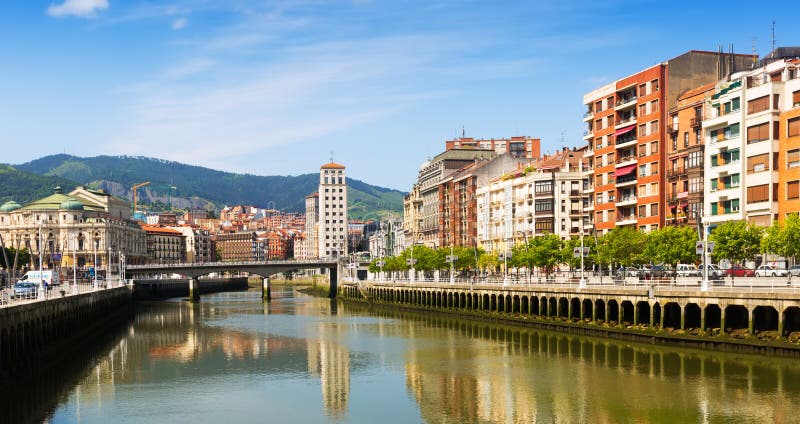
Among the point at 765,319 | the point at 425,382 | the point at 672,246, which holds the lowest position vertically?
the point at 425,382

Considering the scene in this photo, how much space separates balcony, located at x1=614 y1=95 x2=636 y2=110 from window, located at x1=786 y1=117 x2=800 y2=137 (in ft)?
116

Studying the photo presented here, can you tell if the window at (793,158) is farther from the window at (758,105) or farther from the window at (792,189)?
the window at (758,105)

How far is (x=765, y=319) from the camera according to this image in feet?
222

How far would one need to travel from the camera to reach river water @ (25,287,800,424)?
51.1 meters

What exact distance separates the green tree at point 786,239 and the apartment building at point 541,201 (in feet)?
209

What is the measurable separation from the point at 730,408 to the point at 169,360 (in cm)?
4632

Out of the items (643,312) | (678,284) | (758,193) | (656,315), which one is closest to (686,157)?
(758,193)

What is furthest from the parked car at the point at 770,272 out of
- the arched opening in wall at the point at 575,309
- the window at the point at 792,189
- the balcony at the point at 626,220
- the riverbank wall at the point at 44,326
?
the riverbank wall at the point at 44,326

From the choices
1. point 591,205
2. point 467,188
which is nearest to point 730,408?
A: point 591,205

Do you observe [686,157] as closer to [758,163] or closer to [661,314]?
[758,163]

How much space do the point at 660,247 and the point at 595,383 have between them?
123 ft

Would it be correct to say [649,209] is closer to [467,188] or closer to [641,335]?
[641,335]

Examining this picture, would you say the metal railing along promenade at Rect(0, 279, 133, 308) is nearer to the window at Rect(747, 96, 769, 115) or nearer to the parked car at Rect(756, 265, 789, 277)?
the parked car at Rect(756, 265, 789, 277)

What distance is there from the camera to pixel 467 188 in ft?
640
